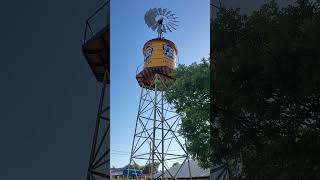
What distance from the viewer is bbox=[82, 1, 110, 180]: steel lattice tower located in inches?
96.6

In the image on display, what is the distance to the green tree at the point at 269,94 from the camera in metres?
2.04

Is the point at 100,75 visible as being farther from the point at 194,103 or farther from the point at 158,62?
the point at 194,103

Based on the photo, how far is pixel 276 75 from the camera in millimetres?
2113

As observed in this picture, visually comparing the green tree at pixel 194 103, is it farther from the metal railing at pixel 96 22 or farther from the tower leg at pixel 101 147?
the metal railing at pixel 96 22

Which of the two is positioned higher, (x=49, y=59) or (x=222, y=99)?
(x=49, y=59)

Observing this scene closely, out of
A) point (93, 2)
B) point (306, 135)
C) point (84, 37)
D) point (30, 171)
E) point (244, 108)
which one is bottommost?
point (30, 171)

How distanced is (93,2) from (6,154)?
1017mm

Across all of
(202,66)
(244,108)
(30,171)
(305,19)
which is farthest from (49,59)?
(305,19)

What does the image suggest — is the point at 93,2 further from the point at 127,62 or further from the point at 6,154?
the point at 6,154

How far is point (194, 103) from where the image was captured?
2.49m

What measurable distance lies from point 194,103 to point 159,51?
0.38 meters

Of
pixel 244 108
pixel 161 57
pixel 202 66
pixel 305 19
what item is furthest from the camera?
pixel 161 57

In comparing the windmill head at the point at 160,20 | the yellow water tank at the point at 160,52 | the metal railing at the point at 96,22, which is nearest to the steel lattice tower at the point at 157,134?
the yellow water tank at the point at 160,52

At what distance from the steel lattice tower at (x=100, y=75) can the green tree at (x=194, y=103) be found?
0.38m
